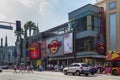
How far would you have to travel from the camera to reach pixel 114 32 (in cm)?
5488

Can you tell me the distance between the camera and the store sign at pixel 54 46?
69125mm

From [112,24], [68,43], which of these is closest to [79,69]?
[112,24]

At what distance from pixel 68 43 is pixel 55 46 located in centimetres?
763

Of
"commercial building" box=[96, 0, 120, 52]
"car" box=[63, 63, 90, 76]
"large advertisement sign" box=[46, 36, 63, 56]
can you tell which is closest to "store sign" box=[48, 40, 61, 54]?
"large advertisement sign" box=[46, 36, 63, 56]

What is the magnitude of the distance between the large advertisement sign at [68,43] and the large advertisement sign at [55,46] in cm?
265

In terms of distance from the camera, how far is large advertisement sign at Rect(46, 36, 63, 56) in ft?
223

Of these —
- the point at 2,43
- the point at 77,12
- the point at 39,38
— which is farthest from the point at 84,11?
the point at 2,43

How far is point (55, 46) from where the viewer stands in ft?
232

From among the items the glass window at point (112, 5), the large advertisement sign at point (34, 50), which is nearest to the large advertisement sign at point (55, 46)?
the large advertisement sign at point (34, 50)

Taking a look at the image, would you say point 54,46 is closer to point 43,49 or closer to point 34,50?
point 43,49

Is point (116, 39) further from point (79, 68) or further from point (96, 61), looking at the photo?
point (79, 68)

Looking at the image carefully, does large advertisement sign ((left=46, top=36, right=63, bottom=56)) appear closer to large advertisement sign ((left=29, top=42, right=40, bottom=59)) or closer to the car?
large advertisement sign ((left=29, top=42, right=40, bottom=59))

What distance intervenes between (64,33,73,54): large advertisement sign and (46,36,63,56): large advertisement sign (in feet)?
8.69

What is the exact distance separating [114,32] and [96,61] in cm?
676
